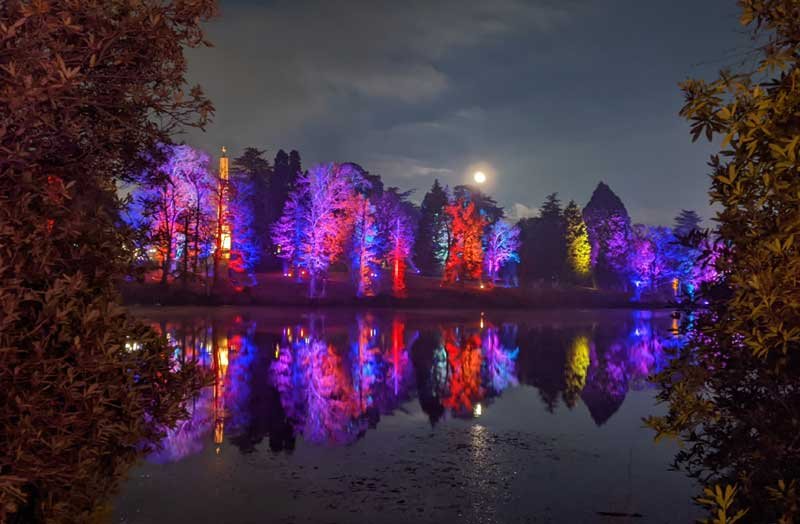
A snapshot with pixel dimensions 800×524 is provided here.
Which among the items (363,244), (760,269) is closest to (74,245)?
(760,269)

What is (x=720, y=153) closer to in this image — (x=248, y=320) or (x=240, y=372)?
(x=240, y=372)

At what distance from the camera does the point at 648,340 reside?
33250 millimetres

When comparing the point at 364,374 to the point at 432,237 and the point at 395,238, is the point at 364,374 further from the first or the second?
the point at 432,237

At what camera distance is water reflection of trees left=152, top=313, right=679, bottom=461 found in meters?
13.1

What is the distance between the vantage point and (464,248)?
2677 inches

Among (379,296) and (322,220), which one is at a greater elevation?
(322,220)

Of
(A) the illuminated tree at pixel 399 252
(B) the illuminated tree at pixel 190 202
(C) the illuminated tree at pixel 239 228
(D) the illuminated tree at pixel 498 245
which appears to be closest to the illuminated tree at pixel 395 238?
(A) the illuminated tree at pixel 399 252

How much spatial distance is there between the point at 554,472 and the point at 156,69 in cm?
890

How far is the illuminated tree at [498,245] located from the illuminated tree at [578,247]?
9.37m

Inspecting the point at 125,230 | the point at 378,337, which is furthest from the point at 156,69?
the point at 378,337

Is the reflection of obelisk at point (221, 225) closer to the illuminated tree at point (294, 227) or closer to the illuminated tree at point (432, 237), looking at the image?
the illuminated tree at point (294, 227)

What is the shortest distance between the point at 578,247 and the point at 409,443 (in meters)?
76.4

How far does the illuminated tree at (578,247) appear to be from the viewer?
83.7 m

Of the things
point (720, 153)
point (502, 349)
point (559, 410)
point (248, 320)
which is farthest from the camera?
point (248, 320)
